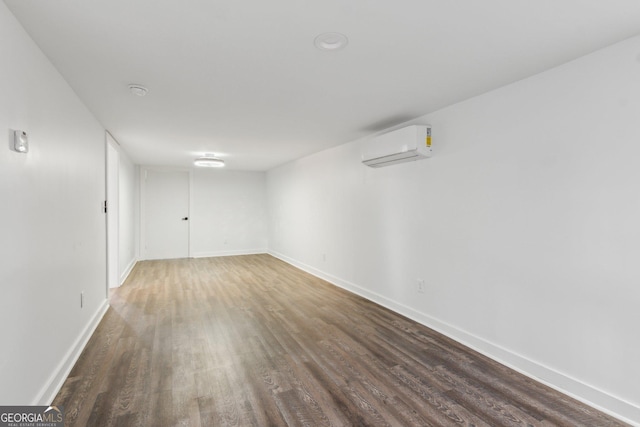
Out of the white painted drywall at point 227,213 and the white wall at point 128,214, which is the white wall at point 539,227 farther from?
the white painted drywall at point 227,213

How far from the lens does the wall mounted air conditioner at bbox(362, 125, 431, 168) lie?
317 centimetres

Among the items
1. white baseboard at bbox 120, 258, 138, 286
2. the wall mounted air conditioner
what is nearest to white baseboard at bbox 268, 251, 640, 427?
the wall mounted air conditioner

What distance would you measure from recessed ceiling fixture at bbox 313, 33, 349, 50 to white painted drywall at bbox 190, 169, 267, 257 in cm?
670

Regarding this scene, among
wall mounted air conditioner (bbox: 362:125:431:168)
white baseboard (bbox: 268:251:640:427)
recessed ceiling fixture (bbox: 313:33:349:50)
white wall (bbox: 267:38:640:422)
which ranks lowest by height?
white baseboard (bbox: 268:251:640:427)

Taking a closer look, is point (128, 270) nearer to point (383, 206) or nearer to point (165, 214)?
point (165, 214)

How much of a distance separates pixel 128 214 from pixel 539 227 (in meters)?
6.62

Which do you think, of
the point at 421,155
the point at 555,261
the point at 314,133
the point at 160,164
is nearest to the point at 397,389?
the point at 555,261

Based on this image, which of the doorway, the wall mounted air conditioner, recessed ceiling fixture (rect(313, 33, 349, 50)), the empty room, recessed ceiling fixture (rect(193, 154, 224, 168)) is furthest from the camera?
the doorway

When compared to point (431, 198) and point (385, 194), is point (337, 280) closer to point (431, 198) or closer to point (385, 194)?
point (385, 194)

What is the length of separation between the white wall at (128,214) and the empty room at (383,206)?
5.31 feet

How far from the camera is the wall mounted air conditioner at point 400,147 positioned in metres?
3.17

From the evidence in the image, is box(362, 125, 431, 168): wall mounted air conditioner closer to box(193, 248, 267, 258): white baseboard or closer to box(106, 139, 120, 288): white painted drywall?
box(106, 139, 120, 288): white painted drywall

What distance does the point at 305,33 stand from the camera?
1765mm

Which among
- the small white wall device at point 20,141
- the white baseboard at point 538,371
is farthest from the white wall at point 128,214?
the white baseboard at point 538,371
